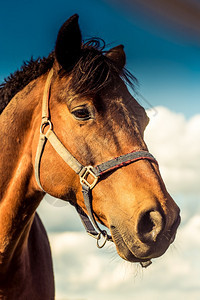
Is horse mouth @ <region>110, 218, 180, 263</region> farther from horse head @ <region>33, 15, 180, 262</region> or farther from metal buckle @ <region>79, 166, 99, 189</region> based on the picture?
metal buckle @ <region>79, 166, 99, 189</region>

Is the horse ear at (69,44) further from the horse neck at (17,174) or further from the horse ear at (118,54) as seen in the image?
the horse ear at (118,54)

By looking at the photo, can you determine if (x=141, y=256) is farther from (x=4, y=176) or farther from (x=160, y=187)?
(x=4, y=176)

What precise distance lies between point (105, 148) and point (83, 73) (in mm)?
812

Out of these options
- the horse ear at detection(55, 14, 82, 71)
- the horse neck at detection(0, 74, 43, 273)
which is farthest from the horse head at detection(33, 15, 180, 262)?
the horse neck at detection(0, 74, 43, 273)

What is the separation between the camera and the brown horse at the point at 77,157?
2758 mm

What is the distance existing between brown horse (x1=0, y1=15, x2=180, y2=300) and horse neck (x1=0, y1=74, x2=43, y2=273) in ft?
0.03

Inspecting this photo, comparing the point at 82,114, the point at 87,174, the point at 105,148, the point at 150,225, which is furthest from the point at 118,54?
the point at 150,225

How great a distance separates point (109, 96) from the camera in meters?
3.21

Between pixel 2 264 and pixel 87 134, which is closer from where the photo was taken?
pixel 87 134

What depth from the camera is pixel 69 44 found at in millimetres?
3416

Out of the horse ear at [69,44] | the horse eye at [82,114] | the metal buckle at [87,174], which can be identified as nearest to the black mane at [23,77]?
the horse ear at [69,44]

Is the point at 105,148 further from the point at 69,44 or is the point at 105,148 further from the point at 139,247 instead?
the point at 69,44

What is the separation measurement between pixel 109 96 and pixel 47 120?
26.9 inches

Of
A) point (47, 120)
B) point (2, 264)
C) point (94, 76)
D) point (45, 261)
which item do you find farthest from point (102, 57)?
point (45, 261)
